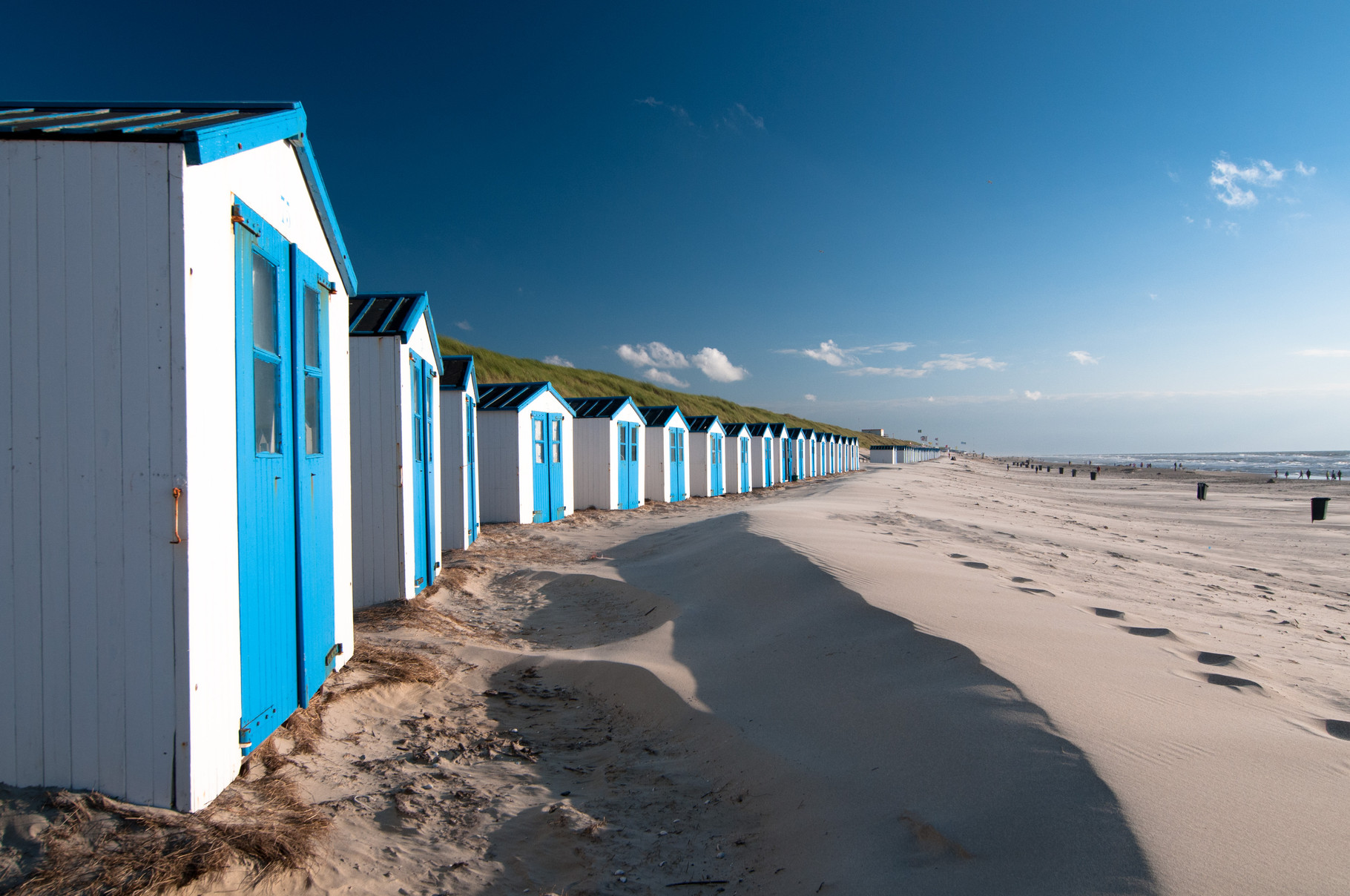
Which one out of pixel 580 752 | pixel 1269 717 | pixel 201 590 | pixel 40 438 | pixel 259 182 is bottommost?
pixel 580 752

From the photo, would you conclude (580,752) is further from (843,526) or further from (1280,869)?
(843,526)

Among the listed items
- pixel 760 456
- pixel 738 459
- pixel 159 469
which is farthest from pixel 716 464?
pixel 159 469

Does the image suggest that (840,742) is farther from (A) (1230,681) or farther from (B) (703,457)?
(B) (703,457)

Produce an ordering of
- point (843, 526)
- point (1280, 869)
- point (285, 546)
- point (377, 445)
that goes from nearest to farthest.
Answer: point (1280, 869) → point (285, 546) → point (377, 445) → point (843, 526)

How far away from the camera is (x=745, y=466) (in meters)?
31.5

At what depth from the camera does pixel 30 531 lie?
2.80 meters

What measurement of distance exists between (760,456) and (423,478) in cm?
2596

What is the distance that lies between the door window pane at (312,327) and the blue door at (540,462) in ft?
35.2

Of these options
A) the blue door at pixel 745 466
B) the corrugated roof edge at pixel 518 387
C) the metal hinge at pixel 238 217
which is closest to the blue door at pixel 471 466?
the corrugated roof edge at pixel 518 387

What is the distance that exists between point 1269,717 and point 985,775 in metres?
1.96

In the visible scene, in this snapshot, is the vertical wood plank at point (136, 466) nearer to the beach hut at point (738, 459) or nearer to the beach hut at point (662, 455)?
the beach hut at point (662, 455)

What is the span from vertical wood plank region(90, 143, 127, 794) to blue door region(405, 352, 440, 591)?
199 inches

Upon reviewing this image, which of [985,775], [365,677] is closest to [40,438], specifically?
[365,677]

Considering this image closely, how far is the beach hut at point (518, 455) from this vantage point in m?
15.0
